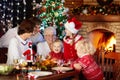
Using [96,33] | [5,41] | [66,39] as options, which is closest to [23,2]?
[96,33]

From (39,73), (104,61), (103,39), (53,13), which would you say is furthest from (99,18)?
(39,73)

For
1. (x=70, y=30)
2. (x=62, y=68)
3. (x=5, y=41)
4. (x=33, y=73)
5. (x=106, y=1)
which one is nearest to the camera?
(x=33, y=73)

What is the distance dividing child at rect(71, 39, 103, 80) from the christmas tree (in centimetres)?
288

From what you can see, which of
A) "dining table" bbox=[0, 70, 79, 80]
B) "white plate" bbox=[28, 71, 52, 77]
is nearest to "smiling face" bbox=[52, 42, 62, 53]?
"dining table" bbox=[0, 70, 79, 80]

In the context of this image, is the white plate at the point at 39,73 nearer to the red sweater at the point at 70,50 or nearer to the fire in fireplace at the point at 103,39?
the red sweater at the point at 70,50

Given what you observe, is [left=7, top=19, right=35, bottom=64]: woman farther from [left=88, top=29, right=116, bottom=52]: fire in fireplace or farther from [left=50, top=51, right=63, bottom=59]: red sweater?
[left=88, top=29, right=116, bottom=52]: fire in fireplace

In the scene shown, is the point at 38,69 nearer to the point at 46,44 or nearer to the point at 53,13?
the point at 46,44

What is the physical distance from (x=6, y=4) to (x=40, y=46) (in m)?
2.62

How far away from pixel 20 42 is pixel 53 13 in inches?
114

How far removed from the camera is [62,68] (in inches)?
135

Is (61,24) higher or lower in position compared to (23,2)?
lower

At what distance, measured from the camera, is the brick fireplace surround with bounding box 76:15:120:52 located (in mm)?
6486

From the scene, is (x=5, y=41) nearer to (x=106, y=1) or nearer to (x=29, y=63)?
(x=29, y=63)

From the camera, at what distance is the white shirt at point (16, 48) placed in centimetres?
386
